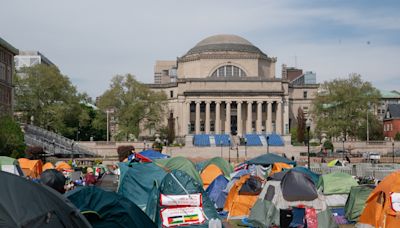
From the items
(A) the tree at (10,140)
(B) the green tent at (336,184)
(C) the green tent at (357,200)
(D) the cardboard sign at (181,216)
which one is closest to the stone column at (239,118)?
(A) the tree at (10,140)

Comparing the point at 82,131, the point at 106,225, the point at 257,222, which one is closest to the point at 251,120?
the point at 82,131

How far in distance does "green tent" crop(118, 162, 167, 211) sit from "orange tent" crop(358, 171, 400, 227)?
6.55 m

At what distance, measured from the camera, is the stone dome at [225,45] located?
344ft

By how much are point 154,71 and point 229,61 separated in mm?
30414

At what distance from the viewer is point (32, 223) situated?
751 cm

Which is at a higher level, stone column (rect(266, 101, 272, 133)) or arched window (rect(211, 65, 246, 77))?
arched window (rect(211, 65, 246, 77))

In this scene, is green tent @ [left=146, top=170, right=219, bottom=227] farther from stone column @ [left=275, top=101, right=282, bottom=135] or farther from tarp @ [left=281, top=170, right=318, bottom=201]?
stone column @ [left=275, top=101, right=282, bottom=135]

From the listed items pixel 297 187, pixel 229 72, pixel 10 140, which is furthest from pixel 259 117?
pixel 297 187

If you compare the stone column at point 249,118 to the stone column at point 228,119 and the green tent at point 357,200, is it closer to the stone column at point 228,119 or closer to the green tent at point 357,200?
the stone column at point 228,119

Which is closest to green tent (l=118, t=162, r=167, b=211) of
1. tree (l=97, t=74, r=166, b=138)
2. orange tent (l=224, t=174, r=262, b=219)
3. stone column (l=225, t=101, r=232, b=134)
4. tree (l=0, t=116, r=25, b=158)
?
orange tent (l=224, t=174, r=262, b=219)

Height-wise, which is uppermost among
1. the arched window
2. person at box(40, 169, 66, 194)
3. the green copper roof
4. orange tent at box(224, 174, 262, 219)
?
the arched window

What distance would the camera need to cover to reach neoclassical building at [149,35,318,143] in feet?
321

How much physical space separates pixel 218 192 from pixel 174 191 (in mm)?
6866

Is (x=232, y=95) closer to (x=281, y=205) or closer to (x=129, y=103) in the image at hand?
(x=129, y=103)
